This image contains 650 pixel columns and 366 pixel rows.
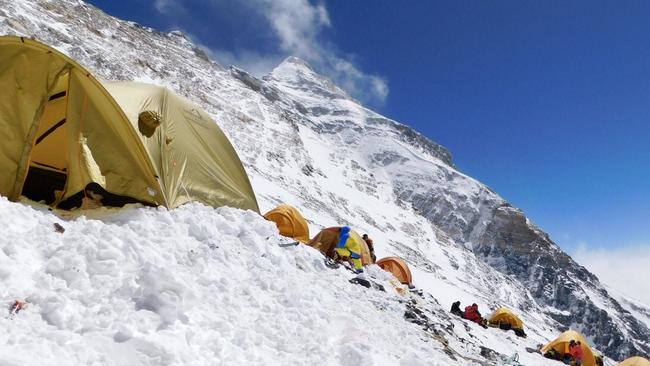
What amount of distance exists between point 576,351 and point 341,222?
4025cm

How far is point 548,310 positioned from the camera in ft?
544

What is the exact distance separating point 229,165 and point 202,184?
107 cm

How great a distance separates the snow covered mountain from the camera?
676 centimetres

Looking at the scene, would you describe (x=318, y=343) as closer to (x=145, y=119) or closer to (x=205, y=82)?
(x=145, y=119)

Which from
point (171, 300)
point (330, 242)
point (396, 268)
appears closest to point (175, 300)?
point (171, 300)

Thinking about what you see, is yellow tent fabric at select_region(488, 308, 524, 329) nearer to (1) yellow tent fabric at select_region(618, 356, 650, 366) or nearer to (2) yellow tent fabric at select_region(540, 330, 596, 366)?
(2) yellow tent fabric at select_region(540, 330, 596, 366)

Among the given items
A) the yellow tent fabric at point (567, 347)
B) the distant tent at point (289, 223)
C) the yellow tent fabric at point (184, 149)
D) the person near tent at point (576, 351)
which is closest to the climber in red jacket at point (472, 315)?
the yellow tent fabric at point (567, 347)

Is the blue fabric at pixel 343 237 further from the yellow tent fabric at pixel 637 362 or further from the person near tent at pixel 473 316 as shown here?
the yellow tent fabric at pixel 637 362

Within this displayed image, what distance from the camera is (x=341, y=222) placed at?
194 ft

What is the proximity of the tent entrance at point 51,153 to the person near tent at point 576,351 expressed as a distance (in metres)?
19.4

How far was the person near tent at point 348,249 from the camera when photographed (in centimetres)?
1403

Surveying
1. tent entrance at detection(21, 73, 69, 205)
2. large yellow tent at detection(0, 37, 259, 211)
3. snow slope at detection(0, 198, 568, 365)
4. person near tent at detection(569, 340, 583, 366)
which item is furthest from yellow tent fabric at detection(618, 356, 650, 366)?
tent entrance at detection(21, 73, 69, 205)

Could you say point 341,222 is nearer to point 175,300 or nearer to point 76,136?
point 76,136

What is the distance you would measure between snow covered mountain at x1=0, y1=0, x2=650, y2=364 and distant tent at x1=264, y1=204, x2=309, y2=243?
4887 millimetres
